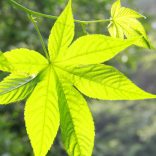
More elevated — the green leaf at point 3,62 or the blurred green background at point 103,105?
the green leaf at point 3,62

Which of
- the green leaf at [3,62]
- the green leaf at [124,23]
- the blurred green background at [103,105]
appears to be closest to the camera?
the green leaf at [3,62]

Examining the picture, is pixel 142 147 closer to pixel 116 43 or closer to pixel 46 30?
pixel 46 30

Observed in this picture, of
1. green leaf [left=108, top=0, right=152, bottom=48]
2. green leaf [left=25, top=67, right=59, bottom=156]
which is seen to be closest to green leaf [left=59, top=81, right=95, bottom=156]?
green leaf [left=25, top=67, right=59, bottom=156]

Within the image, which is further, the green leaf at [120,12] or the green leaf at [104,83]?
the green leaf at [120,12]

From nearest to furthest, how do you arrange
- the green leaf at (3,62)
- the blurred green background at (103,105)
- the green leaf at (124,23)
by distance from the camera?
the green leaf at (3,62)
the green leaf at (124,23)
the blurred green background at (103,105)

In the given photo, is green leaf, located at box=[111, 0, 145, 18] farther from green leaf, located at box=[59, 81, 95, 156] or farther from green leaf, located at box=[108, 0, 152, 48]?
green leaf, located at box=[59, 81, 95, 156]

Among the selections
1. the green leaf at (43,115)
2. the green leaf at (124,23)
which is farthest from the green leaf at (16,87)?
the green leaf at (124,23)

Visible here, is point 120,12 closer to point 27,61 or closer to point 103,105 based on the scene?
point 27,61

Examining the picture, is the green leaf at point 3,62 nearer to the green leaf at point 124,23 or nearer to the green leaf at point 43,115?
the green leaf at point 43,115

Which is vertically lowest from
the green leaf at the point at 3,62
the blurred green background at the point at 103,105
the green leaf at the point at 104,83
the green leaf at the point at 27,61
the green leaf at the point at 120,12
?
the blurred green background at the point at 103,105
